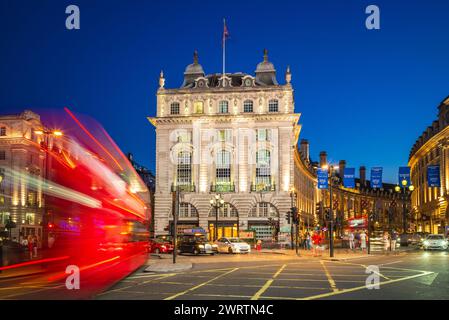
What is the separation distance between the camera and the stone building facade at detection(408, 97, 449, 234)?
244 feet

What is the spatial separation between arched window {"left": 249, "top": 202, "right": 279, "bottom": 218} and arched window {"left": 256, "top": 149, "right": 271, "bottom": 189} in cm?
256

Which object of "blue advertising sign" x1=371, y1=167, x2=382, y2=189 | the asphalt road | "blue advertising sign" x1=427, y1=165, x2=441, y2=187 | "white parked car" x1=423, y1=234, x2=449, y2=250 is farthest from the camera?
"blue advertising sign" x1=427, y1=165, x2=441, y2=187

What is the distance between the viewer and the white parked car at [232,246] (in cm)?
4800

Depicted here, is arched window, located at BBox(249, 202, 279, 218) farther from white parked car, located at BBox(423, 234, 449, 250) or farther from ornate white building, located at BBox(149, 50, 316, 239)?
white parked car, located at BBox(423, 234, 449, 250)

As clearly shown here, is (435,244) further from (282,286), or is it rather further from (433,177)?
(282,286)

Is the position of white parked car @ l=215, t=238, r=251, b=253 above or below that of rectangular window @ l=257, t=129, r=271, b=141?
below

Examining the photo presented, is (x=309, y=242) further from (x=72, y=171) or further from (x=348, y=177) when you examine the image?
(x=72, y=171)

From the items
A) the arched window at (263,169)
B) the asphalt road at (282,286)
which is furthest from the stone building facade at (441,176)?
the asphalt road at (282,286)

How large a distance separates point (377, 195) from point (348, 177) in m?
112

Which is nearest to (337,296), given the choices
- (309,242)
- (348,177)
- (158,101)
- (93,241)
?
(93,241)

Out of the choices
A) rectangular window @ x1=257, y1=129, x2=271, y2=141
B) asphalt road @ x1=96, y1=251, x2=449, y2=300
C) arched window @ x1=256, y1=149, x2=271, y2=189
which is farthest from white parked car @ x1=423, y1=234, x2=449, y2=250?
asphalt road @ x1=96, y1=251, x2=449, y2=300

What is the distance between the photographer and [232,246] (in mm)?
48594

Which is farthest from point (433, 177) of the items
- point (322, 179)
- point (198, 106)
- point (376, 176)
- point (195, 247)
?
point (198, 106)

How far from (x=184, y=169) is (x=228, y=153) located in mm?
6921
